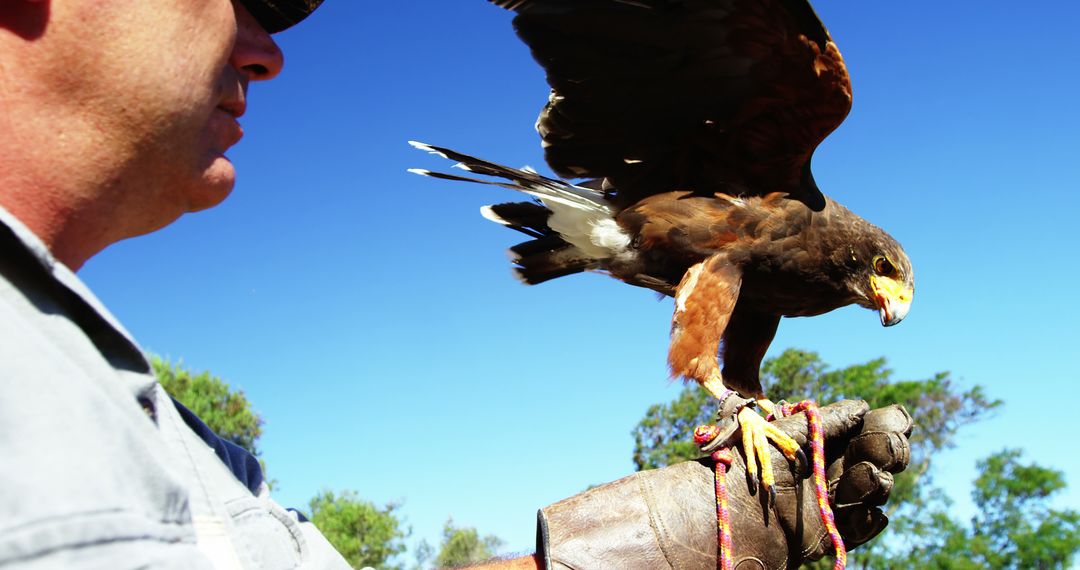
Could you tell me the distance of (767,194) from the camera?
4.85 metres

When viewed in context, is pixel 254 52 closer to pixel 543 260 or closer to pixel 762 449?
pixel 762 449

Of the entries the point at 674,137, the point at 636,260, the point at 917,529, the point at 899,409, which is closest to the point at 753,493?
the point at 899,409

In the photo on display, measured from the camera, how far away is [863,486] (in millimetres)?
3064

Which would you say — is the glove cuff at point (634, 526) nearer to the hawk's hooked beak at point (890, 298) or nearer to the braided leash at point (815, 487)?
the braided leash at point (815, 487)

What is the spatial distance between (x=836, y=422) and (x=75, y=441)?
3.01 metres

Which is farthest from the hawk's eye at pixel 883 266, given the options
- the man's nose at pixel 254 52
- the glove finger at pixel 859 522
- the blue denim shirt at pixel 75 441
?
the blue denim shirt at pixel 75 441

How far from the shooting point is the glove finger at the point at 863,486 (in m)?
3.01

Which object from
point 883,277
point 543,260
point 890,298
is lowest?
point 890,298

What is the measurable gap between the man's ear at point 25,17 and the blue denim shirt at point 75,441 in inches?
13.4

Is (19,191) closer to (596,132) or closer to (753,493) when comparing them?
(753,493)

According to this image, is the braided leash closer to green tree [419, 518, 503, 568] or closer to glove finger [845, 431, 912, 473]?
glove finger [845, 431, 912, 473]

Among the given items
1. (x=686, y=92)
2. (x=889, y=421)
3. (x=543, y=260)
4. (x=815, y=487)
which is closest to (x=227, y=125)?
(x=815, y=487)

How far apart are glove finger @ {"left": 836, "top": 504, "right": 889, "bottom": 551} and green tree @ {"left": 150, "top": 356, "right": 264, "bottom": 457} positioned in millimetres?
22660

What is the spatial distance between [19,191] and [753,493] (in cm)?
274
